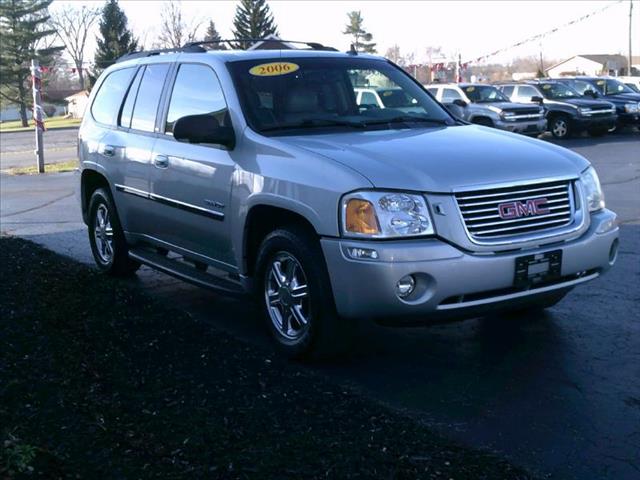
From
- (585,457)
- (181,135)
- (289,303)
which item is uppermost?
(181,135)

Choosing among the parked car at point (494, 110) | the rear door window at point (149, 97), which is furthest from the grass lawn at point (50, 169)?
the rear door window at point (149, 97)

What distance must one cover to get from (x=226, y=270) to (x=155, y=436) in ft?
6.63

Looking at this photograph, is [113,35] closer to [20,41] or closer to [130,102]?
[20,41]

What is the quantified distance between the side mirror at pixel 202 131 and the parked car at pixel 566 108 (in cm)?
2025

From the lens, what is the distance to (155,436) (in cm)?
376

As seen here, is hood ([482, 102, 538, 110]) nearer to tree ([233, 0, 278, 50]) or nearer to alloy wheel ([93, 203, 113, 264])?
alloy wheel ([93, 203, 113, 264])

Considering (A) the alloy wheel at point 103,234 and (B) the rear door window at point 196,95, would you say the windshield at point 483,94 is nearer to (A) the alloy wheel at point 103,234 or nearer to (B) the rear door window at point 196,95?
(A) the alloy wheel at point 103,234

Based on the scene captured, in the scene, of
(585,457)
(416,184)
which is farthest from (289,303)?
(585,457)

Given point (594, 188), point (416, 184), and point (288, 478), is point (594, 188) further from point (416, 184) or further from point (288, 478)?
point (288, 478)

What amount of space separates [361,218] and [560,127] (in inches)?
850

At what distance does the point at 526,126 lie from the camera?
22828 millimetres

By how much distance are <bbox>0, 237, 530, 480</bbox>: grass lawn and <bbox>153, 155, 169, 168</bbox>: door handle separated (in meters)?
1.18

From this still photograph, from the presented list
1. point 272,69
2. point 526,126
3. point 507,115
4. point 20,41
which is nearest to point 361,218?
point 272,69

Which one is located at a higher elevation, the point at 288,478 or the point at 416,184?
the point at 416,184
